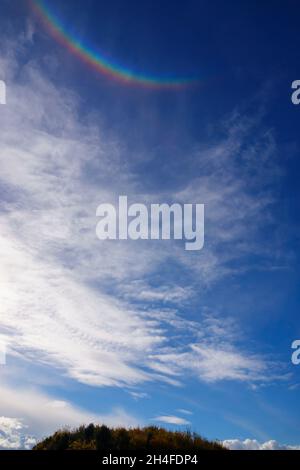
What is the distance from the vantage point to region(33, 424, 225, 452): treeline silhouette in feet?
62.2

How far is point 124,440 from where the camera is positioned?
19.6m

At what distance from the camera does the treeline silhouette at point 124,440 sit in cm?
1897

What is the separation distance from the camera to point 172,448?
18.8 meters
